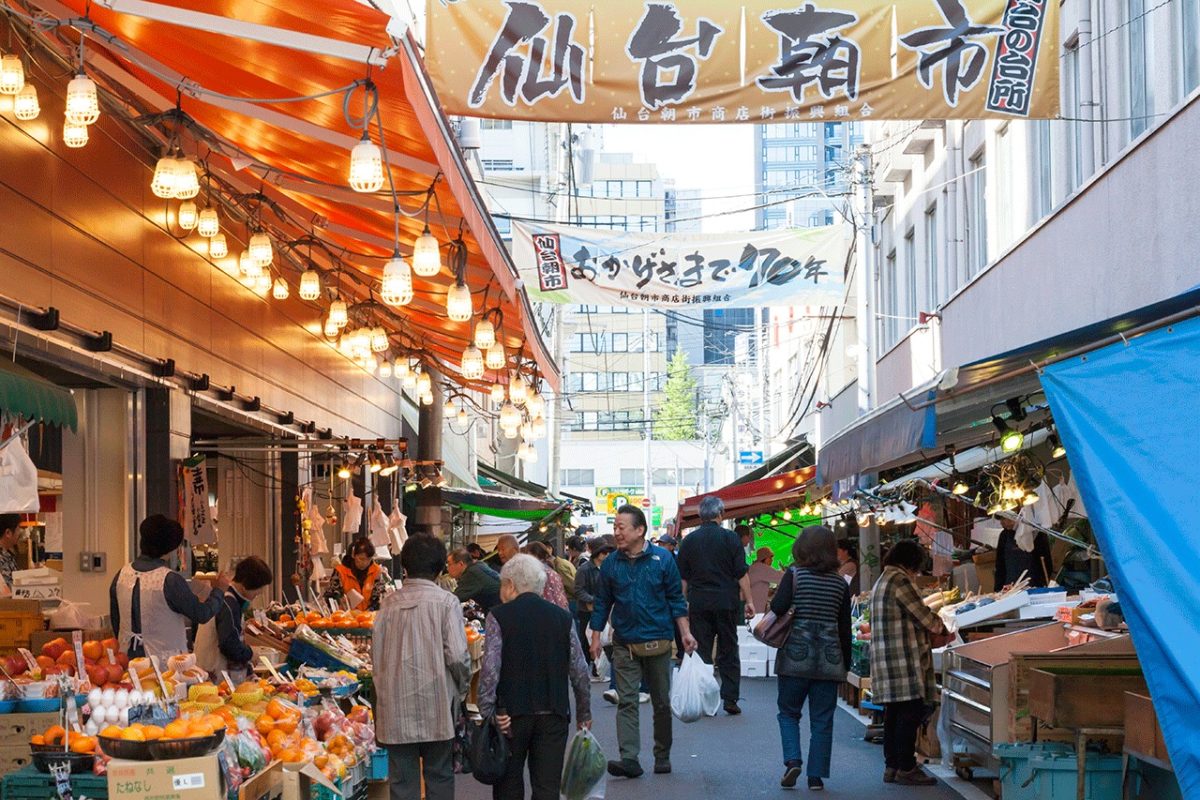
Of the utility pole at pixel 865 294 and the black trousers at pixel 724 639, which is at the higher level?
the utility pole at pixel 865 294

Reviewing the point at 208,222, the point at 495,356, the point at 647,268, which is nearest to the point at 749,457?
the point at 647,268

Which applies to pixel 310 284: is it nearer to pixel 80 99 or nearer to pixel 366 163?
pixel 80 99

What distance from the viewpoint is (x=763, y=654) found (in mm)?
19641

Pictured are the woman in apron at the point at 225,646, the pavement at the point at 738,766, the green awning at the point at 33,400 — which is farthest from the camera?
the pavement at the point at 738,766

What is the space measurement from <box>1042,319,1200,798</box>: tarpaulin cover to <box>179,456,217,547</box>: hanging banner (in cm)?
840

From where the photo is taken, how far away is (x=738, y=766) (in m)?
11.6

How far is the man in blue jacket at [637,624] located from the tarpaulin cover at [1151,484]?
5330 millimetres

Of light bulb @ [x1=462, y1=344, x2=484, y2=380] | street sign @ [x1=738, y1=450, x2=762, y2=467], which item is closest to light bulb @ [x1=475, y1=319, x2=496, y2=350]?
light bulb @ [x1=462, y1=344, x2=484, y2=380]

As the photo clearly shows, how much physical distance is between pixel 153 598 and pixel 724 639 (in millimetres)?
7116

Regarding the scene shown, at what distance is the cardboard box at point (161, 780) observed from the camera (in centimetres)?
611

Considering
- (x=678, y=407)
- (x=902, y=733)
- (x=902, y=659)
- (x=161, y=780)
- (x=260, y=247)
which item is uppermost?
(x=678, y=407)

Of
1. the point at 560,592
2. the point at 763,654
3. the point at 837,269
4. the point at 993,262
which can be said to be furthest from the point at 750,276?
the point at 560,592

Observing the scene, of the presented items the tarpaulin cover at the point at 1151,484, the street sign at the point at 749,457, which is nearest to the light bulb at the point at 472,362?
the tarpaulin cover at the point at 1151,484

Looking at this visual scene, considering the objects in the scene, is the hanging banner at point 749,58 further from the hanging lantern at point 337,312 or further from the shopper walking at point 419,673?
the hanging lantern at point 337,312
